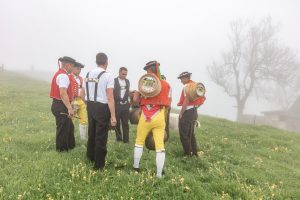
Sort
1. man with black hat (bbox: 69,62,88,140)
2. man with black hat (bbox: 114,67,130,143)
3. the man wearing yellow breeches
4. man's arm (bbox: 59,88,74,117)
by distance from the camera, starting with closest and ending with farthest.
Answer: the man wearing yellow breeches < man's arm (bbox: 59,88,74,117) < man with black hat (bbox: 69,62,88,140) < man with black hat (bbox: 114,67,130,143)

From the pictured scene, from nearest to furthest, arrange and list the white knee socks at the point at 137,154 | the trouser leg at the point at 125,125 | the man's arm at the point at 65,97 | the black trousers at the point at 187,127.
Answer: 1. the white knee socks at the point at 137,154
2. the man's arm at the point at 65,97
3. the black trousers at the point at 187,127
4. the trouser leg at the point at 125,125

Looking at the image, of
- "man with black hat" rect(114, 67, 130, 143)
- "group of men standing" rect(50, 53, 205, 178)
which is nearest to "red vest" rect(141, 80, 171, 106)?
"group of men standing" rect(50, 53, 205, 178)

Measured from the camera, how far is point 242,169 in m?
9.31

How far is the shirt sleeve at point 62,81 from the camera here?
326 inches

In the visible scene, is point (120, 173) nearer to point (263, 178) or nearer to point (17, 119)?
point (263, 178)

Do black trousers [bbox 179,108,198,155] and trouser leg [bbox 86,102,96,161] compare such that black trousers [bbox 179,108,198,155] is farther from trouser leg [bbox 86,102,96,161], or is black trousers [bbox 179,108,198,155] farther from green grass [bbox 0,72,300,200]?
trouser leg [bbox 86,102,96,161]

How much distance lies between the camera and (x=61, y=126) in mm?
8812

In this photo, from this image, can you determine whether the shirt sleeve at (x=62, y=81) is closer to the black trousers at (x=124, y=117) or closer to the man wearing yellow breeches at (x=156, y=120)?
the man wearing yellow breeches at (x=156, y=120)

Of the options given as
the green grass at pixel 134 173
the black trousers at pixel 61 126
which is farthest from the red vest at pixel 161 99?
the black trousers at pixel 61 126

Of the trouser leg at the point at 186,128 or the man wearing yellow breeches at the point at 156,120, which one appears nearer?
the man wearing yellow breeches at the point at 156,120

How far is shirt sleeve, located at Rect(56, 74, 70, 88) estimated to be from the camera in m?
8.27

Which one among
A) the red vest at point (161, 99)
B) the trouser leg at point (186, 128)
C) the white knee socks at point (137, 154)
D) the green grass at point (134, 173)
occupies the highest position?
the red vest at point (161, 99)

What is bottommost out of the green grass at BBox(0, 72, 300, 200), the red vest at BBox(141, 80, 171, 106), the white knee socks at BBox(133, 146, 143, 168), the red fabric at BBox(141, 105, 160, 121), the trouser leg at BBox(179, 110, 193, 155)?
the green grass at BBox(0, 72, 300, 200)

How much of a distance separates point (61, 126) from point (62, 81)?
137 cm
